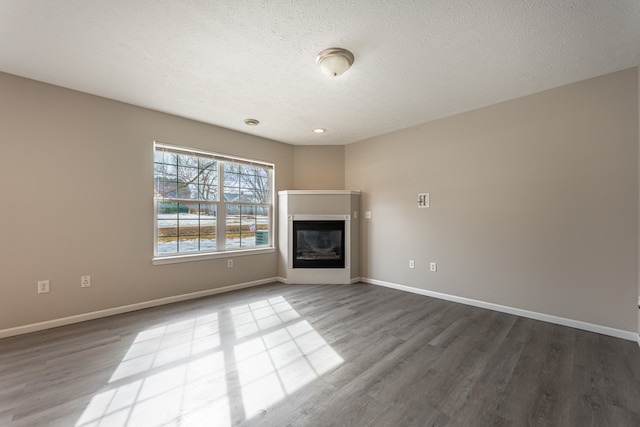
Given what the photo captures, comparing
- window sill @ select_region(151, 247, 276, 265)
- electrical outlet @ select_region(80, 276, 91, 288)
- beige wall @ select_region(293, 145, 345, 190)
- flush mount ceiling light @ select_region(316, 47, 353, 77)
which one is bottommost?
electrical outlet @ select_region(80, 276, 91, 288)

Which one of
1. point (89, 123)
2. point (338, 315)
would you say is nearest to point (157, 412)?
point (338, 315)

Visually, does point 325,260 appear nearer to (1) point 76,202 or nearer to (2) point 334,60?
(2) point 334,60

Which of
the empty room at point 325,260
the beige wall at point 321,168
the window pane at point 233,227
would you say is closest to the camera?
the empty room at point 325,260

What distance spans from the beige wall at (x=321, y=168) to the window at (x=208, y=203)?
2.02 feet

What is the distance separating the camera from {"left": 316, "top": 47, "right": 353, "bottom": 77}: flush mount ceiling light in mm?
2188

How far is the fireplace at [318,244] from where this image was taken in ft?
14.8

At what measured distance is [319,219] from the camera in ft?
14.9

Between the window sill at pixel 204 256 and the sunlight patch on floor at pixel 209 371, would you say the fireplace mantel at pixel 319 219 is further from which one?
the sunlight patch on floor at pixel 209 371

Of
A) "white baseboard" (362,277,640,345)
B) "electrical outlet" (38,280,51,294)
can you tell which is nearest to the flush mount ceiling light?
"white baseboard" (362,277,640,345)

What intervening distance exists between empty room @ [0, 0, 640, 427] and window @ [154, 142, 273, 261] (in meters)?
0.03

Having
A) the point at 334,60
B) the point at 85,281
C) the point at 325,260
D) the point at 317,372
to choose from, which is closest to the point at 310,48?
the point at 334,60

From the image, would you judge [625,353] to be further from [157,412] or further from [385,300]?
[157,412]

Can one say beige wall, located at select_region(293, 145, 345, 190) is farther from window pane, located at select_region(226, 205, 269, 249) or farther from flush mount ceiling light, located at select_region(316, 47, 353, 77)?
flush mount ceiling light, located at select_region(316, 47, 353, 77)

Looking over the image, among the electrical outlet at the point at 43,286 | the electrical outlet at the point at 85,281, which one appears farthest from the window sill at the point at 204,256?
the electrical outlet at the point at 43,286
